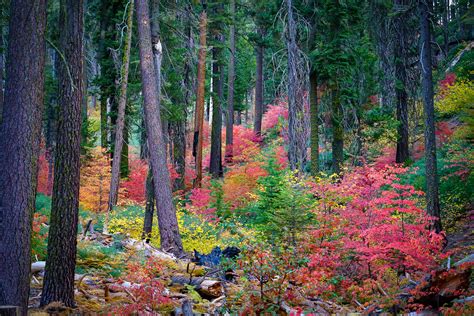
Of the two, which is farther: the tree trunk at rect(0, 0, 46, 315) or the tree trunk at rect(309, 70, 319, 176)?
the tree trunk at rect(309, 70, 319, 176)

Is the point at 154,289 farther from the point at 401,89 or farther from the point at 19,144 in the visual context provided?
the point at 401,89

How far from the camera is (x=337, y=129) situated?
17859 millimetres

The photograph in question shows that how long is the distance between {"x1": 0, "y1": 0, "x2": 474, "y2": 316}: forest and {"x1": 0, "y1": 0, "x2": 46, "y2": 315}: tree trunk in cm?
2

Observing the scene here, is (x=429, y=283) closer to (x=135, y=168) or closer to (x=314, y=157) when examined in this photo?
Result: (x=314, y=157)

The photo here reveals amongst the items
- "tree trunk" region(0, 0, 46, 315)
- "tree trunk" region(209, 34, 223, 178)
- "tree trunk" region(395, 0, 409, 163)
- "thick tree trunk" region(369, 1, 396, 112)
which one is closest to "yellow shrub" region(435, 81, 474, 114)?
"tree trunk" region(395, 0, 409, 163)

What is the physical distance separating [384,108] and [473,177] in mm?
5781

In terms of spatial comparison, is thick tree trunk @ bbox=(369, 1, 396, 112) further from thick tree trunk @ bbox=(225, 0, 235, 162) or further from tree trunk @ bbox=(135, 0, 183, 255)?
tree trunk @ bbox=(135, 0, 183, 255)

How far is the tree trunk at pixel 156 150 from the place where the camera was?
436 inches

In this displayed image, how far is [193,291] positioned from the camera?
300 inches

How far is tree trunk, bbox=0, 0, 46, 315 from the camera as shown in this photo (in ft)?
18.1

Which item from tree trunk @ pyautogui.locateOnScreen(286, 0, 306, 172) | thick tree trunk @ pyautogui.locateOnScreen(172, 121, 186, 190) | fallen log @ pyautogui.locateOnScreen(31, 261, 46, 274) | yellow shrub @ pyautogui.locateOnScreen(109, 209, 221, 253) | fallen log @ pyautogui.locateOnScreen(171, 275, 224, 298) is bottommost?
yellow shrub @ pyautogui.locateOnScreen(109, 209, 221, 253)

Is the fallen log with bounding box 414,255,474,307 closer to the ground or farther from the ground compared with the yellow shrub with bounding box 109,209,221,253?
farther from the ground

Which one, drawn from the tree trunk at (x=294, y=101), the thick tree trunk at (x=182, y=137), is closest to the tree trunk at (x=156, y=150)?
the tree trunk at (x=294, y=101)

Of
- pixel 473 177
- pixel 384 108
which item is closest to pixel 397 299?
pixel 473 177
